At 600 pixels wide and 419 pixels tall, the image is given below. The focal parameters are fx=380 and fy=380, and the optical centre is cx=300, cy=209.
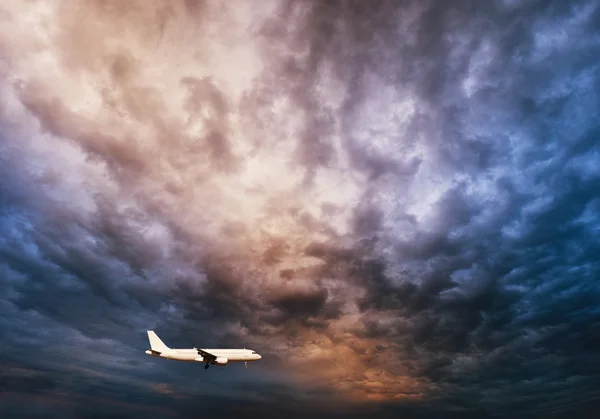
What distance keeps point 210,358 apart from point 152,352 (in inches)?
1189

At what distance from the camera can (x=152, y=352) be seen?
650 ft

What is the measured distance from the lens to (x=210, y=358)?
200 metres
